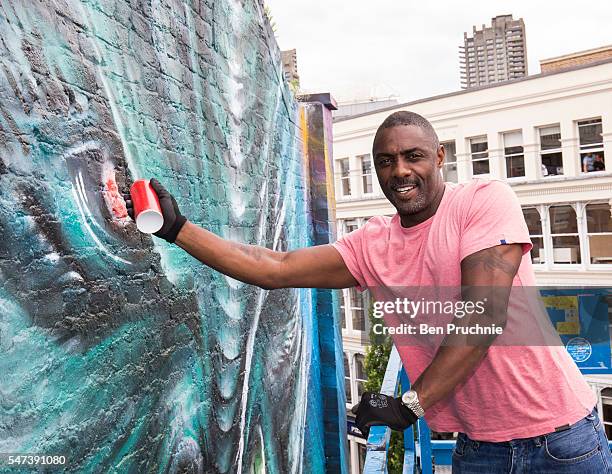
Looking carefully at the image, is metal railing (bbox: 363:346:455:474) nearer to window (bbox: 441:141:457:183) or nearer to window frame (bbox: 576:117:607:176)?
window frame (bbox: 576:117:607:176)

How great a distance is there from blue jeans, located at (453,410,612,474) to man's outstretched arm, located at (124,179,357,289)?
858 mm

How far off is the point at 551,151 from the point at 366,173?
20.2 feet

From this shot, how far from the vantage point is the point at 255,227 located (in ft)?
14.7

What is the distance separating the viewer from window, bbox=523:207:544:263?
19531 millimetres

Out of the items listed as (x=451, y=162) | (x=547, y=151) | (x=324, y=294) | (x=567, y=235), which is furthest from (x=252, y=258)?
(x=451, y=162)

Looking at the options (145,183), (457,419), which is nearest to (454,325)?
(457,419)

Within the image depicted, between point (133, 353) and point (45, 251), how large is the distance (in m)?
0.70

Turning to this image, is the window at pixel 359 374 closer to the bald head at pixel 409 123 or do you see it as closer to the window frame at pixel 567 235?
the window frame at pixel 567 235

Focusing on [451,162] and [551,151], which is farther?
[451,162]

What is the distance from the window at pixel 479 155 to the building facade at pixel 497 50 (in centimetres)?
1456

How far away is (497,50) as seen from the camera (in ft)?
121

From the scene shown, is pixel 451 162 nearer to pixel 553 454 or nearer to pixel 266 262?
pixel 266 262

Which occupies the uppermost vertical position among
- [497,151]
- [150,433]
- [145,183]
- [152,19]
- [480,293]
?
[497,151]

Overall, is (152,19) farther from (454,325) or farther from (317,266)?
(454,325)
